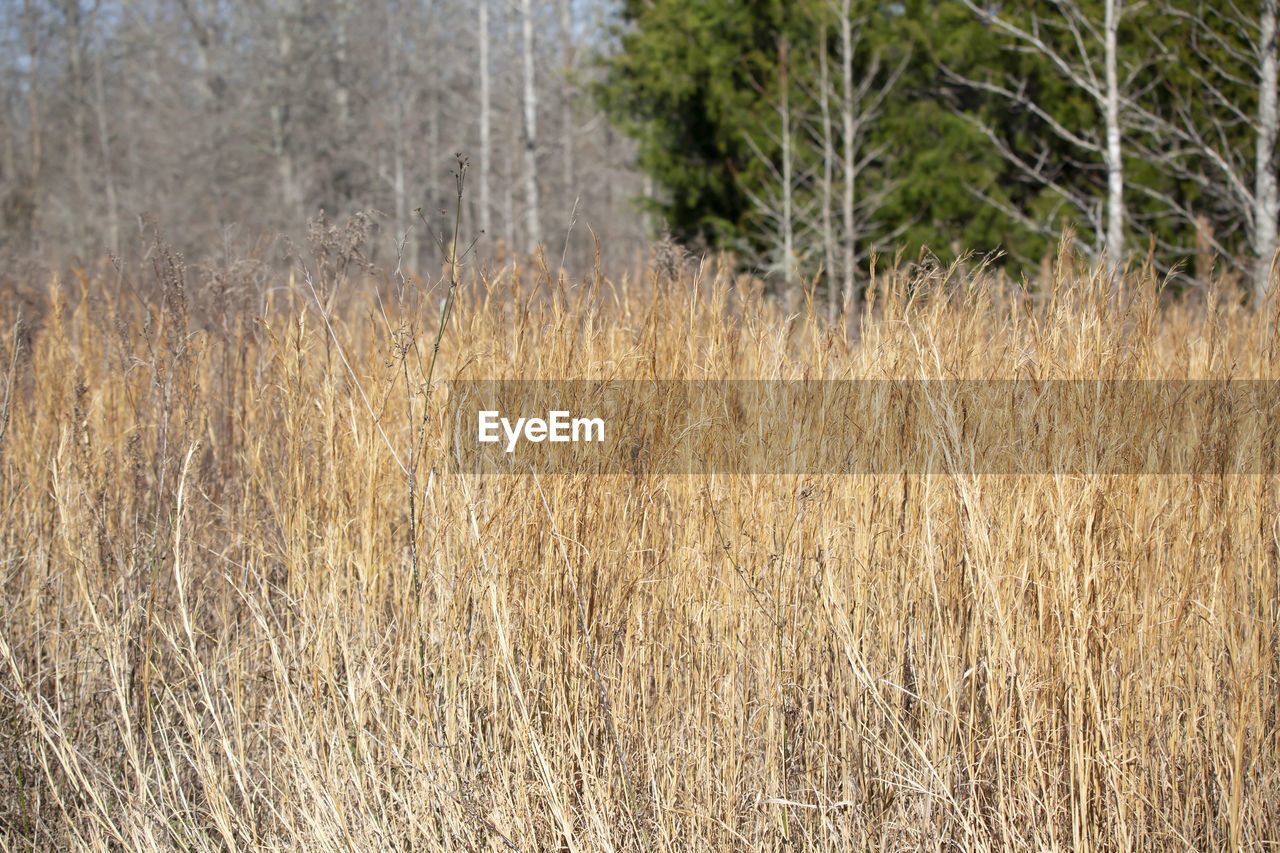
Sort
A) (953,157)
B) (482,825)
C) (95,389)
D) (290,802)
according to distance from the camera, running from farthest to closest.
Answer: (953,157)
(95,389)
(290,802)
(482,825)

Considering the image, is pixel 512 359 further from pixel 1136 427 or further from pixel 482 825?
pixel 1136 427

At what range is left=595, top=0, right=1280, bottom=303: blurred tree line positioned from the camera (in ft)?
29.6

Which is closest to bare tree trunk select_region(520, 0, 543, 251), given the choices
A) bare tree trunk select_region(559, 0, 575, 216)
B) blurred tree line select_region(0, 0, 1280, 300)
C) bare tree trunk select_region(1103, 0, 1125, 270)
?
blurred tree line select_region(0, 0, 1280, 300)

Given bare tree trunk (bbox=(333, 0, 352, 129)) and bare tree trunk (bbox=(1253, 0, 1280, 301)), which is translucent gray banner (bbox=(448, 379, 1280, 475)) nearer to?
bare tree trunk (bbox=(1253, 0, 1280, 301))

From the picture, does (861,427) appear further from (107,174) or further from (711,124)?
(107,174)

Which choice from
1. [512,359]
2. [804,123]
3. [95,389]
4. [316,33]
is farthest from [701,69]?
[316,33]

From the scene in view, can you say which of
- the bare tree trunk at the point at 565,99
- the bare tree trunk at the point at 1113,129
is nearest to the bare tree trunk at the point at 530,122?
the bare tree trunk at the point at 565,99

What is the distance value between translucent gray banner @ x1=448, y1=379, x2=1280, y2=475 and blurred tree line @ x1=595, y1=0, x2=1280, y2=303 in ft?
22.9

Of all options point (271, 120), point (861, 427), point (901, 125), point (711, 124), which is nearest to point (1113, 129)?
point (901, 125)

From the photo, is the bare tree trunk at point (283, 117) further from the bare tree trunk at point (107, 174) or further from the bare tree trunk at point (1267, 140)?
the bare tree trunk at point (1267, 140)

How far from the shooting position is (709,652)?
1846 millimetres

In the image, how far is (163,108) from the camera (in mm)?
21469

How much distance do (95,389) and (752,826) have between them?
290cm

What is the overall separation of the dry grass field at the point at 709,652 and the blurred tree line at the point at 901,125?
23.6 feet
